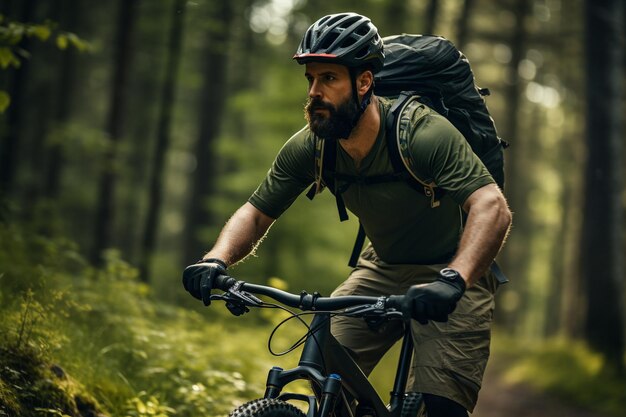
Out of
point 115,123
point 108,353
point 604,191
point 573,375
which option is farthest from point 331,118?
point 573,375

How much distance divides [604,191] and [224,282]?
36.1 ft

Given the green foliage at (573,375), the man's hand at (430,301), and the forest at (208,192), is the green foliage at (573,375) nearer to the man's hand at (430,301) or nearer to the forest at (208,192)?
the forest at (208,192)

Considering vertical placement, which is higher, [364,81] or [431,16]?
[431,16]

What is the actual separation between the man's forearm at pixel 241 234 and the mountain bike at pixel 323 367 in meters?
0.46

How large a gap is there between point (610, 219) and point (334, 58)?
1064 centimetres

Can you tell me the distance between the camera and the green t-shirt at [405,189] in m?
3.83

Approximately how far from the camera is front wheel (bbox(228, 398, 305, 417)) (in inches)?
126

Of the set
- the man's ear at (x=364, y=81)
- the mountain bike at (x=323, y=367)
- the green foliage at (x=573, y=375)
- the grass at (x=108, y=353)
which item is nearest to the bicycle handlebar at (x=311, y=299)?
the mountain bike at (x=323, y=367)

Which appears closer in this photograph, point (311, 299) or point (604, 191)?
point (311, 299)

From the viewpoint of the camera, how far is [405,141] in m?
3.98

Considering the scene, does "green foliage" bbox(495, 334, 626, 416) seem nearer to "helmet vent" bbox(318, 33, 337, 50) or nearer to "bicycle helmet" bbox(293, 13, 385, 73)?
"bicycle helmet" bbox(293, 13, 385, 73)

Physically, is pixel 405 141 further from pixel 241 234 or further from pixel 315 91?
pixel 241 234

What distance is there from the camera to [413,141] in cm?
395

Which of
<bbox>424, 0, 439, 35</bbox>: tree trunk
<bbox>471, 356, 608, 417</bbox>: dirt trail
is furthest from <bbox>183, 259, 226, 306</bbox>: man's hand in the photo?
<bbox>424, 0, 439, 35</bbox>: tree trunk
